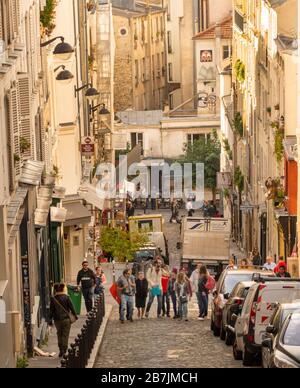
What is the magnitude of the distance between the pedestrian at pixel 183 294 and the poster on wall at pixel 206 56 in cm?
8610

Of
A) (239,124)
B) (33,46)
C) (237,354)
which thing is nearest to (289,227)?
(33,46)

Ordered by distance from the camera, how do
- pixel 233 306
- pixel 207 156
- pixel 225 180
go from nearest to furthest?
pixel 233 306
pixel 225 180
pixel 207 156

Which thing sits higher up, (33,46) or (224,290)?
(33,46)

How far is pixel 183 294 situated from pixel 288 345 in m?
19.2

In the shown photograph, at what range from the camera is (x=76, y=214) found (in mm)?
54438

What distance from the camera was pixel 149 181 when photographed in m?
103

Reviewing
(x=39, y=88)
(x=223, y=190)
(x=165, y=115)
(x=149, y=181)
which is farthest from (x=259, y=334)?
(x=165, y=115)

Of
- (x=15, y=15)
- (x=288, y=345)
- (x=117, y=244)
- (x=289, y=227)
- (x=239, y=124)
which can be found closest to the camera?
(x=288, y=345)

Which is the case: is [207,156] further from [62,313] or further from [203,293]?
[62,313]

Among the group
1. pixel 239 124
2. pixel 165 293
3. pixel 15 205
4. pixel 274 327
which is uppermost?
pixel 15 205

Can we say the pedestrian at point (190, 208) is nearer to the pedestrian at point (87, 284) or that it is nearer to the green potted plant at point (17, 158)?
the pedestrian at point (87, 284)

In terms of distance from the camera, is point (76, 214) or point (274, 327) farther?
point (76, 214)

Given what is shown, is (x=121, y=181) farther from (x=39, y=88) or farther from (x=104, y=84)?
(x=39, y=88)

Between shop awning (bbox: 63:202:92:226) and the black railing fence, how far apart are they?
50.4 ft
